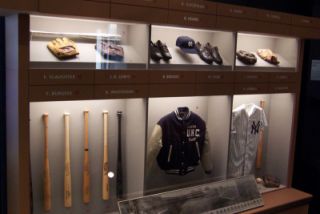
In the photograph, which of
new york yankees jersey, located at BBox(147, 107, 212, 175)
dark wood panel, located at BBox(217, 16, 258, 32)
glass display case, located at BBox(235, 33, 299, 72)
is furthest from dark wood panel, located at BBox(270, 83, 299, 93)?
new york yankees jersey, located at BBox(147, 107, 212, 175)

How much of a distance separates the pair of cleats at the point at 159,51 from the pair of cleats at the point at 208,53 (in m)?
0.34

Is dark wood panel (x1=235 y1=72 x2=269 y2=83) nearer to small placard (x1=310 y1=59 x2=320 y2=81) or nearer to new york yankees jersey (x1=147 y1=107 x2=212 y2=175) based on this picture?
new york yankees jersey (x1=147 y1=107 x2=212 y2=175)

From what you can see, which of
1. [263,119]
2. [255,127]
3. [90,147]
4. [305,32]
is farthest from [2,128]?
[305,32]

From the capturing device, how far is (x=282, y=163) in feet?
12.5

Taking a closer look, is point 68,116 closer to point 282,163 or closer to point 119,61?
point 119,61

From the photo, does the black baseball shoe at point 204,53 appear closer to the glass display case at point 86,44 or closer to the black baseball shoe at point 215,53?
the black baseball shoe at point 215,53

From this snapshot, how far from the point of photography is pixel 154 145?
2.99 m

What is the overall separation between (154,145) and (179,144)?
24 cm

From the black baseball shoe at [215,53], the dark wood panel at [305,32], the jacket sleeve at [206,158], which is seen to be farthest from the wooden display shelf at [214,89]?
the dark wood panel at [305,32]

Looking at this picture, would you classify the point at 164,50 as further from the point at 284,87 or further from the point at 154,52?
the point at 284,87

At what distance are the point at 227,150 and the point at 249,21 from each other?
1.11 metres

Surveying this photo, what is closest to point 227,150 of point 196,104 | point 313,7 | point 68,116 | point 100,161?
point 196,104

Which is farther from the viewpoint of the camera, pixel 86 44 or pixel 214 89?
pixel 214 89

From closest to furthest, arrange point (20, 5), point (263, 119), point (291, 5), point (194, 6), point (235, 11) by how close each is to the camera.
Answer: point (20, 5), point (194, 6), point (235, 11), point (263, 119), point (291, 5)
